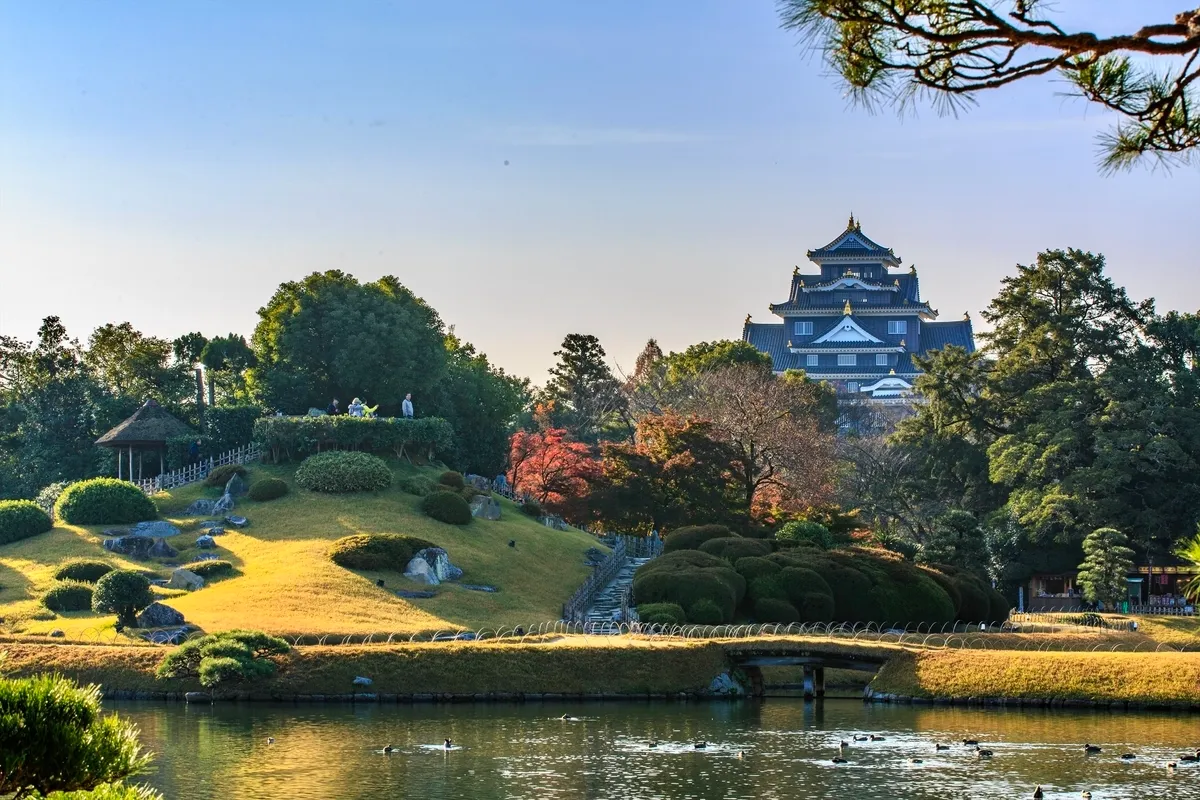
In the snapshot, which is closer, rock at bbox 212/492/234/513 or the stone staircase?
the stone staircase

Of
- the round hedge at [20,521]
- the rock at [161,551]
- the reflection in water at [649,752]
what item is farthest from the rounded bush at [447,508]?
the reflection in water at [649,752]

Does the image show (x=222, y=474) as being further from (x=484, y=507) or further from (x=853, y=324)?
(x=853, y=324)

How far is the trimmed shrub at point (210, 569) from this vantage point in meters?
56.0

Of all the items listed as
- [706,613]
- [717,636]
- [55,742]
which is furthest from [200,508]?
[55,742]

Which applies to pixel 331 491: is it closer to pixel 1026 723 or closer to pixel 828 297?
pixel 1026 723

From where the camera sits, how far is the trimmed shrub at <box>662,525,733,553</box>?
5953 centimetres

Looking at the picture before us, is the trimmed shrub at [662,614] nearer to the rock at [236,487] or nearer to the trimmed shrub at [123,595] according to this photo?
the trimmed shrub at [123,595]

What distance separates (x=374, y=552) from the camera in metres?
57.0

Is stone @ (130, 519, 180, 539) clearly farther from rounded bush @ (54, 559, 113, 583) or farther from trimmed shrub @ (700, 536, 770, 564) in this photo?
trimmed shrub @ (700, 536, 770, 564)

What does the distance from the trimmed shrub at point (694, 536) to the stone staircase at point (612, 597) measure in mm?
2064

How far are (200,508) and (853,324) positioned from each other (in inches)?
3267

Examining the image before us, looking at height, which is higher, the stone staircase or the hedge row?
the hedge row

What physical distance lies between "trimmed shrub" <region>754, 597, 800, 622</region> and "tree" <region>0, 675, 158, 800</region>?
38912 millimetres

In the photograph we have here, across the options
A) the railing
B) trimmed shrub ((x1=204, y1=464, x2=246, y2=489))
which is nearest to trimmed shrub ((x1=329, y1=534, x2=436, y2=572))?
trimmed shrub ((x1=204, y1=464, x2=246, y2=489))
